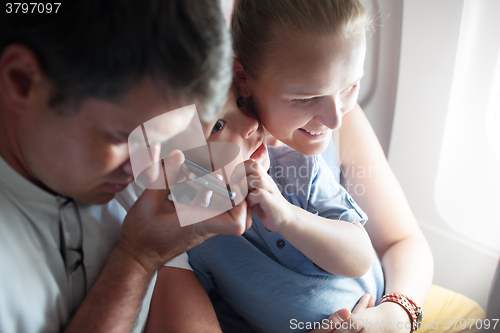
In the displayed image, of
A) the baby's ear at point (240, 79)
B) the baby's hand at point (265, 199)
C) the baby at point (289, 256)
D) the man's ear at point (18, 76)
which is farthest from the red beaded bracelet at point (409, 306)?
the man's ear at point (18, 76)

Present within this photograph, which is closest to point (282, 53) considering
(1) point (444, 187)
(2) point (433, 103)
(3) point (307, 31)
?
(3) point (307, 31)

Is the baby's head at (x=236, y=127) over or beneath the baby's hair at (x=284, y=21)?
beneath

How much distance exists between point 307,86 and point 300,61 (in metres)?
0.04

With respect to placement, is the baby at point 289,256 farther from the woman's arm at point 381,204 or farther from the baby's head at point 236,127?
the woman's arm at point 381,204

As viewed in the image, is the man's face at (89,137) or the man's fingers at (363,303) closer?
the man's face at (89,137)

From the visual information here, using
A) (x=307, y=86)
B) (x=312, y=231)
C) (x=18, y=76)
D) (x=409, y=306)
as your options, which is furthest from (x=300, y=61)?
(x=409, y=306)

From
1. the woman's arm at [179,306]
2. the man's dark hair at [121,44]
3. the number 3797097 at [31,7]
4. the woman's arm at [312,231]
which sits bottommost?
the woman's arm at [179,306]

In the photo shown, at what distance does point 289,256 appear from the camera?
66 cm

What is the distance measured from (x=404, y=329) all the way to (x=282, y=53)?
575 millimetres

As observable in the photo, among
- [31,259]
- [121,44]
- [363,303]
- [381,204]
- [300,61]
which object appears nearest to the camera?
[121,44]

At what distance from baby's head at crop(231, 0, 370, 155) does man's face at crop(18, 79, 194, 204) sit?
0.69ft

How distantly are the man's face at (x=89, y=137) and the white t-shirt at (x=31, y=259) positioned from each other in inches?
1.1

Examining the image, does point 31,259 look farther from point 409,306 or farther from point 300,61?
point 409,306

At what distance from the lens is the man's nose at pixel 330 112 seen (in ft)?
1.95
